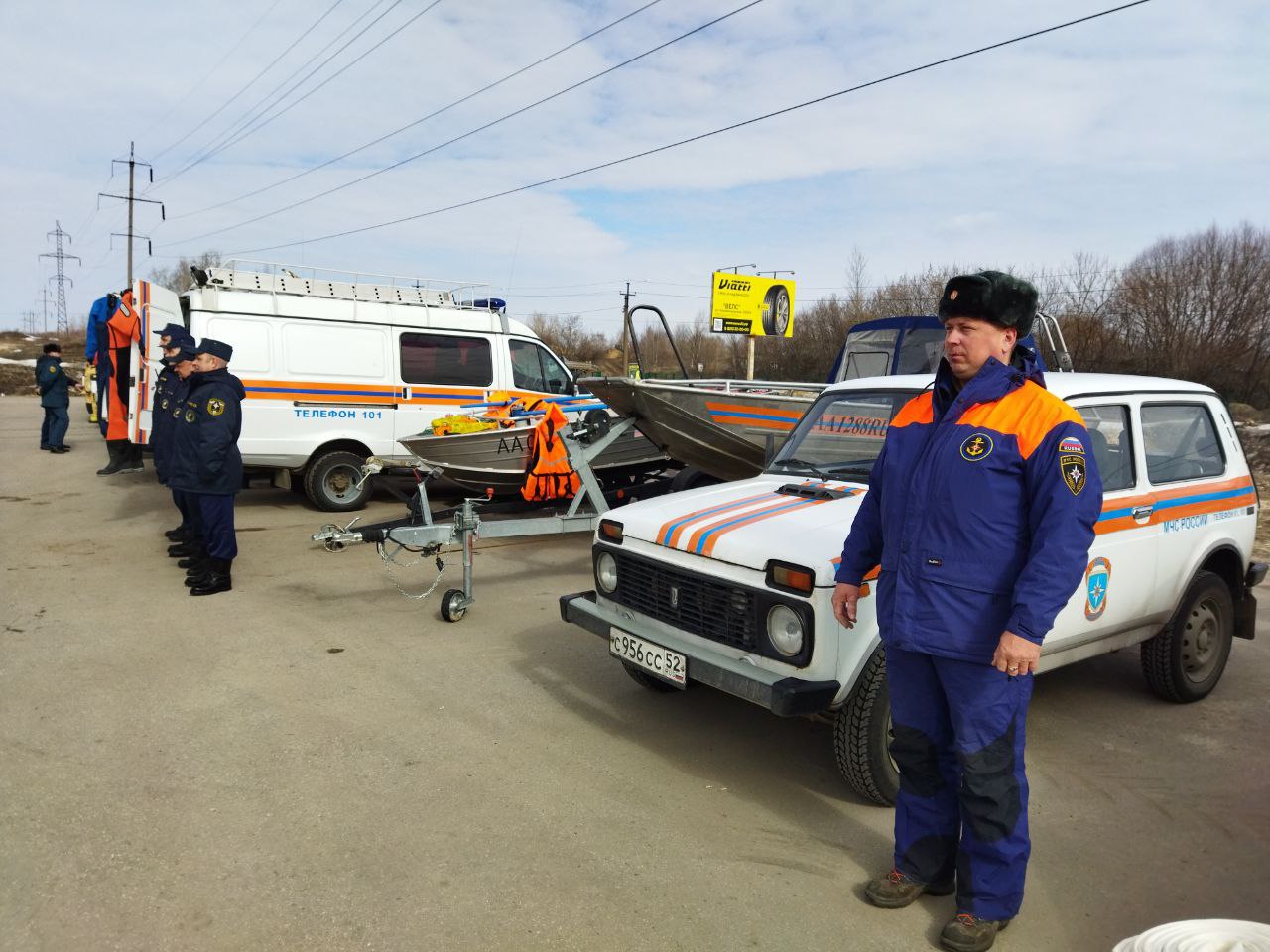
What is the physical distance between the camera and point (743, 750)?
14.1 ft

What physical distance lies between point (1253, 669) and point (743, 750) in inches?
140

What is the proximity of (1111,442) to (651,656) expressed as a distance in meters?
2.43

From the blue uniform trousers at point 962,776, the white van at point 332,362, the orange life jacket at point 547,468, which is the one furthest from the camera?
the white van at point 332,362

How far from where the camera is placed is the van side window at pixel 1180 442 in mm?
4453

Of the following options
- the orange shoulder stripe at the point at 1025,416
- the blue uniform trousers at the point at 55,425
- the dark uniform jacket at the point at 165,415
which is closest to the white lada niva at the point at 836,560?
the orange shoulder stripe at the point at 1025,416

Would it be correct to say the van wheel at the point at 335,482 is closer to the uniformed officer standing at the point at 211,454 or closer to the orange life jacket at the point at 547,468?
the orange life jacket at the point at 547,468

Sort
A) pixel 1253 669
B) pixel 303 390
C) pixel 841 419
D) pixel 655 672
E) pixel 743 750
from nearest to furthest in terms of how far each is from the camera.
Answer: pixel 655 672 → pixel 743 750 → pixel 841 419 → pixel 1253 669 → pixel 303 390

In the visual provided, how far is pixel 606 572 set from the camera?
173 inches

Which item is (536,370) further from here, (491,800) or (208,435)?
(491,800)

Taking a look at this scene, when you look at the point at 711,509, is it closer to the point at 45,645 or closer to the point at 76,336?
the point at 45,645

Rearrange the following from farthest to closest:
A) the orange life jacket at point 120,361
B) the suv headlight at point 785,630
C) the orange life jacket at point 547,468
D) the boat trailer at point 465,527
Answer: the orange life jacket at point 120,361
the orange life jacket at point 547,468
the boat trailer at point 465,527
the suv headlight at point 785,630

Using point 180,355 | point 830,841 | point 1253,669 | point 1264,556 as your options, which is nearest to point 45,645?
point 180,355

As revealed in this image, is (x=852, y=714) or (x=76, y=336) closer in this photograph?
(x=852, y=714)

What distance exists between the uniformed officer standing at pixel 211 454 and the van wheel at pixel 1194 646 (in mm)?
6386
